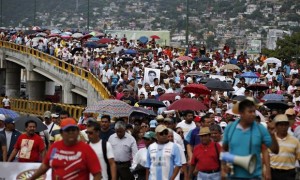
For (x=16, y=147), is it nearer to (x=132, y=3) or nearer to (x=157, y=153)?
(x=157, y=153)

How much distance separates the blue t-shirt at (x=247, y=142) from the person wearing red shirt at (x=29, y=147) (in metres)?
5.01

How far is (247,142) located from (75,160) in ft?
6.16

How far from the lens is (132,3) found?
602 ft

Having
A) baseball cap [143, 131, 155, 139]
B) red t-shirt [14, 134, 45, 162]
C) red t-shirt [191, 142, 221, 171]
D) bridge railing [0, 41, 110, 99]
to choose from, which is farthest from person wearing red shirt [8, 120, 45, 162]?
bridge railing [0, 41, 110, 99]

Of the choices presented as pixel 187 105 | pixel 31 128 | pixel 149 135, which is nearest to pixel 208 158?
pixel 149 135

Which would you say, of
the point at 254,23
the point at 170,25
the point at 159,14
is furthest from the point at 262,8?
the point at 159,14

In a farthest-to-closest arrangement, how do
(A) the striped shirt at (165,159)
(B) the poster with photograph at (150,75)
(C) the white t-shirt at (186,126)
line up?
(B) the poster with photograph at (150,75) → (C) the white t-shirt at (186,126) → (A) the striped shirt at (165,159)

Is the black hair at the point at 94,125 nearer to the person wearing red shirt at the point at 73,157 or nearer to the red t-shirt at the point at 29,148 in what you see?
the red t-shirt at the point at 29,148

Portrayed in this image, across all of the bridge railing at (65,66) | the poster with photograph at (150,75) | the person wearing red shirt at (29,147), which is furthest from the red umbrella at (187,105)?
the bridge railing at (65,66)

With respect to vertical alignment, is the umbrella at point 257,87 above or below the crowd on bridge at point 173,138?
above

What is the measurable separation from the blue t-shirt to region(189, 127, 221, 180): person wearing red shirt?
2475 mm

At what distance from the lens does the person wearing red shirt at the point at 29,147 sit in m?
14.8

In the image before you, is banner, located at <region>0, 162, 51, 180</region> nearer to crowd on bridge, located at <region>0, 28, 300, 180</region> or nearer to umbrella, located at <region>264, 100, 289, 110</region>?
crowd on bridge, located at <region>0, 28, 300, 180</region>

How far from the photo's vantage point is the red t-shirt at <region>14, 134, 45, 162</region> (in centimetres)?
1477
